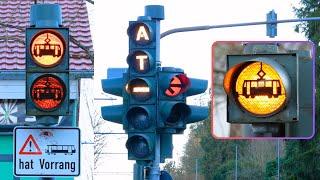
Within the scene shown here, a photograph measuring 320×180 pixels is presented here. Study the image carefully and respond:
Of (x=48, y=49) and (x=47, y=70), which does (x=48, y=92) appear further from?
(x=48, y=49)

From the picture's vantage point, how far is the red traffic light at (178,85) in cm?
1405

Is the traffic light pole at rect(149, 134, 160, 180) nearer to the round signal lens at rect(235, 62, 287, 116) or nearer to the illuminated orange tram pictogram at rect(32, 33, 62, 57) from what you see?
the illuminated orange tram pictogram at rect(32, 33, 62, 57)

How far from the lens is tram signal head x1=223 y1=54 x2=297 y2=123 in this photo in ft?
18.7

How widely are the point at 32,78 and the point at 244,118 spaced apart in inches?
133

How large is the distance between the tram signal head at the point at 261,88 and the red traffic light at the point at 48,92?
10.1 ft

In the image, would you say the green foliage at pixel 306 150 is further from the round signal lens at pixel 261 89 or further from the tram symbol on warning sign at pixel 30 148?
the round signal lens at pixel 261 89

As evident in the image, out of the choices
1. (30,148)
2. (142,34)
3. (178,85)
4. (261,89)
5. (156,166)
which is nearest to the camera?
(261,89)

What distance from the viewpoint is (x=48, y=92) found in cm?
879

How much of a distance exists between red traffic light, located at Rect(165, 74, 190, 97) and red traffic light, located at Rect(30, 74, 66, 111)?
5.27 metres

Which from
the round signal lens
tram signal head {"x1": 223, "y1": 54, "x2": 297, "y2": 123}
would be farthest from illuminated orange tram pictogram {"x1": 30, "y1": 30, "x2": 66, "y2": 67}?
the round signal lens

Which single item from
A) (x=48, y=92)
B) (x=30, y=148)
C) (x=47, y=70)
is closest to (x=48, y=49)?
(x=47, y=70)

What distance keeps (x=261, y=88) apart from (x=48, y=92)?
11.2ft

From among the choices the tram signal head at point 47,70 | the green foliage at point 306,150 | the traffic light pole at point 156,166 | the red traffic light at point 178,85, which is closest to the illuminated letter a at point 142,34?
the red traffic light at point 178,85

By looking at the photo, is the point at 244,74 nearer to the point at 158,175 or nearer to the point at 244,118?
the point at 244,118
